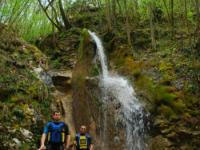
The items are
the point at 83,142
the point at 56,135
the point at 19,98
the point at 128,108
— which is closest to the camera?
the point at 56,135

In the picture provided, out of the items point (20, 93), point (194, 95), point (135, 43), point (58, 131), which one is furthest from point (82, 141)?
point (135, 43)

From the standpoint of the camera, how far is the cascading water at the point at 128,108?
14.5 metres

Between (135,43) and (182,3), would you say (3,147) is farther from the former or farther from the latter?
(182,3)

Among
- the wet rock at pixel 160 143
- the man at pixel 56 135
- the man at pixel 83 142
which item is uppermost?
the man at pixel 56 135

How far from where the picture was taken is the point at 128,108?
15258 mm

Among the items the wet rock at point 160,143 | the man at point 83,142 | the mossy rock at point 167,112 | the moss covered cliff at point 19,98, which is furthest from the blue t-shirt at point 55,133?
the mossy rock at point 167,112

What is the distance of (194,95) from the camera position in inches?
586

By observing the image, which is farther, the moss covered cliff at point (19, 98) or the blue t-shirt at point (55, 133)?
the moss covered cliff at point (19, 98)

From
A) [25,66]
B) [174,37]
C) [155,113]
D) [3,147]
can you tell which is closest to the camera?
[3,147]

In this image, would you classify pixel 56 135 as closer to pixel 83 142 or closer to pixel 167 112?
pixel 83 142

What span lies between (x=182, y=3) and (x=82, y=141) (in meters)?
12.5

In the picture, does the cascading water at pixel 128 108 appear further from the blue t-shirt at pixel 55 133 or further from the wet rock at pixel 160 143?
the blue t-shirt at pixel 55 133

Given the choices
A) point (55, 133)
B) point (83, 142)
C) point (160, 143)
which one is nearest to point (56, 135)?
point (55, 133)

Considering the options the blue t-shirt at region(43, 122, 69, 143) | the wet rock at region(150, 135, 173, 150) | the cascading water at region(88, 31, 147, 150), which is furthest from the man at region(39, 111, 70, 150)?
the cascading water at region(88, 31, 147, 150)
